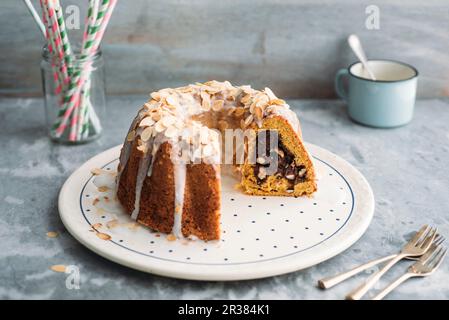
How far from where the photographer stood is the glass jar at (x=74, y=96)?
1.72 meters

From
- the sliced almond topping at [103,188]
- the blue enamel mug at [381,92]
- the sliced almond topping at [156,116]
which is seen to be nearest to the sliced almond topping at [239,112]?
the sliced almond topping at [156,116]

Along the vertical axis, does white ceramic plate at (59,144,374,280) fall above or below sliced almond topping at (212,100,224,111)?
below

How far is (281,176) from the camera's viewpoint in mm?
1547

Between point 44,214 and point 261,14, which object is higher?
point 261,14

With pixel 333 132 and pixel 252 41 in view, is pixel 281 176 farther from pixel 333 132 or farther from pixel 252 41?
pixel 252 41

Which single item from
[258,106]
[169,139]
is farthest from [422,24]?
[169,139]

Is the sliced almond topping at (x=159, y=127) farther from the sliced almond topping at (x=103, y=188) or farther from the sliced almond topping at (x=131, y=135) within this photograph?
the sliced almond topping at (x=103, y=188)

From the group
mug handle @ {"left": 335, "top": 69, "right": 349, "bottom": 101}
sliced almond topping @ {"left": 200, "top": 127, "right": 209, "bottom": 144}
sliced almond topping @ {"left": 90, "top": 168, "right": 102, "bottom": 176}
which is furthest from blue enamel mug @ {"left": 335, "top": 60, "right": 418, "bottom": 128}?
sliced almond topping @ {"left": 90, "top": 168, "right": 102, "bottom": 176}

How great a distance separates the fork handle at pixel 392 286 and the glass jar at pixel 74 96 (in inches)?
36.4

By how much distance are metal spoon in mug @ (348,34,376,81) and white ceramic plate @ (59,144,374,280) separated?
1.37 feet

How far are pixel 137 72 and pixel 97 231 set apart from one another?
77 centimetres

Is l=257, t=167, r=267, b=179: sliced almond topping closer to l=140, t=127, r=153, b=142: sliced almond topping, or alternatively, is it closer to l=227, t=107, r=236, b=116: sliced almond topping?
l=227, t=107, r=236, b=116: sliced almond topping

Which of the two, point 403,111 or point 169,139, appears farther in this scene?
point 403,111

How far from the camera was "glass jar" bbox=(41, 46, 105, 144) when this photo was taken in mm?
1721
